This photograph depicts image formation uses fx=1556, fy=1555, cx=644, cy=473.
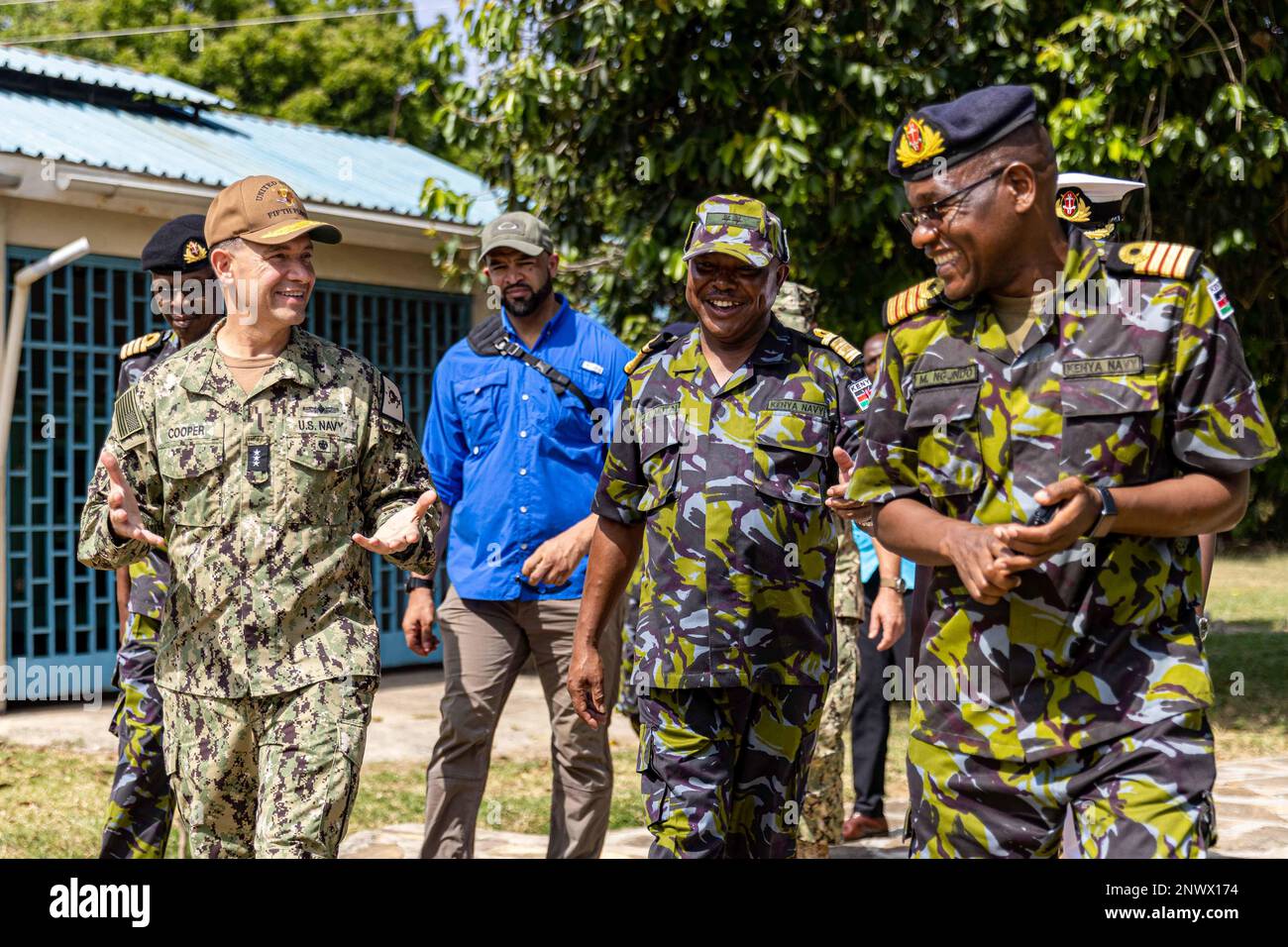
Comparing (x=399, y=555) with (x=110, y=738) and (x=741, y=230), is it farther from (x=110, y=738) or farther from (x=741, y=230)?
(x=110, y=738)

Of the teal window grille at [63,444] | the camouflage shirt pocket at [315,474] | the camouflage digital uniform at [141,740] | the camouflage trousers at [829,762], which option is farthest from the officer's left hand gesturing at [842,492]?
the teal window grille at [63,444]

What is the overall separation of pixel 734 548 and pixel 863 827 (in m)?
3.27

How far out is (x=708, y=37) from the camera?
31.4ft

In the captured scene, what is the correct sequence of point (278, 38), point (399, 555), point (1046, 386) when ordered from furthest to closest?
point (278, 38), point (399, 555), point (1046, 386)

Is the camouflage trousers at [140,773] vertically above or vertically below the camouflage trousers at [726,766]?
below

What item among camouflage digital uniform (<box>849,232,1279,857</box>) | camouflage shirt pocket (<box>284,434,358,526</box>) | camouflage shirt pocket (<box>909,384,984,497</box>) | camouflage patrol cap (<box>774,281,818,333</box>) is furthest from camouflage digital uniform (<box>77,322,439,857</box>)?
camouflage patrol cap (<box>774,281,818,333</box>)

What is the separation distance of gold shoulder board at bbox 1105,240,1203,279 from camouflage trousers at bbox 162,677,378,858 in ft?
7.09

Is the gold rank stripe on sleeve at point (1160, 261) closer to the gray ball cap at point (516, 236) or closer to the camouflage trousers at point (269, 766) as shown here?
the camouflage trousers at point (269, 766)

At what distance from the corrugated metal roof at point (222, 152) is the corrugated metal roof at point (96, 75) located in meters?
0.16

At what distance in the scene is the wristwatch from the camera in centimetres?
288

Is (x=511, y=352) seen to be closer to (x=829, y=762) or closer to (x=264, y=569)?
(x=264, y=569)

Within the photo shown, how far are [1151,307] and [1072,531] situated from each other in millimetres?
507

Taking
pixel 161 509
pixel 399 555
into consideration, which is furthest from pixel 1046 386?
pixel 161 509

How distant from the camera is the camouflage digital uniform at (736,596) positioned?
13.8ft
